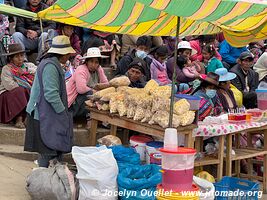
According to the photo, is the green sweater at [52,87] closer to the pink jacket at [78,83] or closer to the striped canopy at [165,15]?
the striped canopy at [165,15]

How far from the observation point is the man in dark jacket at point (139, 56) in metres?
8.53

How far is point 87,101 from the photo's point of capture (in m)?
6.77

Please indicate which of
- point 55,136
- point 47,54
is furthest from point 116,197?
point 47,54

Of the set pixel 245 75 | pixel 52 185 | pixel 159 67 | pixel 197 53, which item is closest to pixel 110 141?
pixel 52 185

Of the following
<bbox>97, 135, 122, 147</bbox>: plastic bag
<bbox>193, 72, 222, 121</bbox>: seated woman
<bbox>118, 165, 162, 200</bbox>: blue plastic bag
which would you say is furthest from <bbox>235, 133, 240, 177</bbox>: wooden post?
<bbox>118, 165, 162, 200</bbox>: blue plastic bag

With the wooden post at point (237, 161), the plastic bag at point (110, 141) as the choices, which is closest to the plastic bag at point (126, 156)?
the plastic bag at point (110, 141)

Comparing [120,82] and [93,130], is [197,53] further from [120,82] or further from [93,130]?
[93,130]

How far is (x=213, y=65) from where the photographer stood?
959 centimetres

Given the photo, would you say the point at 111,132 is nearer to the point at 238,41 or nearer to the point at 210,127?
the point at 210,127

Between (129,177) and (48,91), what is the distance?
1.34 m

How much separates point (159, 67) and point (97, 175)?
3.93m

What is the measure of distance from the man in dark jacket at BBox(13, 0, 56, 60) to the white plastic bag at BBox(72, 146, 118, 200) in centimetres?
404

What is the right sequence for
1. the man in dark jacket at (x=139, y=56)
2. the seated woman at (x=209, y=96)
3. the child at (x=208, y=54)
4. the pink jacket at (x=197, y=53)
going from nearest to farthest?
the seated woman at (x=209, y=96) → the man in dark jacket at (x=139, y=56) → the child at (x=208, y=54) → the pink jacket at (x=197, y=53)

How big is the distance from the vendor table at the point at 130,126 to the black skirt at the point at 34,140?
920mm
